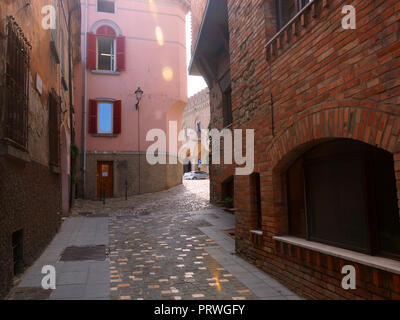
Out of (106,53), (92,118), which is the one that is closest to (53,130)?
(92,118)

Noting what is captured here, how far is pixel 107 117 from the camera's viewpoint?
58.4 feet

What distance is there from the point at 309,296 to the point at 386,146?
2241 millimetres

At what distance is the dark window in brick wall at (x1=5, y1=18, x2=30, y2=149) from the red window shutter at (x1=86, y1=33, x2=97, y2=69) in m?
13.0

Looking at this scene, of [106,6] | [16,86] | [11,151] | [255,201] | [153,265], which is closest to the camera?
[11,151]

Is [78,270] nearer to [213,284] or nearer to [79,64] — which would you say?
[213,284]

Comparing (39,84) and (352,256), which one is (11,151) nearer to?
(39,84)

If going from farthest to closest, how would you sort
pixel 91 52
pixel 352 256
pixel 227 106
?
pixel 91 52 < pixel 227 106 < pixel 352 256

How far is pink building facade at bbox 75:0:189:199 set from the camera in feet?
56.8

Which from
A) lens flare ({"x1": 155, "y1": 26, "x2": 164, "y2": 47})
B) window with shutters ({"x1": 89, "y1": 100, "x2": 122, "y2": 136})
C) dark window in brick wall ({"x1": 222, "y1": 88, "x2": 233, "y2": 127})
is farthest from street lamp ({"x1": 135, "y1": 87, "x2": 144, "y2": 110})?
dark window in brick wall ({"x1": 222, "y1": 88, "x2": 233, "y2": 127})

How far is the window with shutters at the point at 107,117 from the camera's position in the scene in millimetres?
17375

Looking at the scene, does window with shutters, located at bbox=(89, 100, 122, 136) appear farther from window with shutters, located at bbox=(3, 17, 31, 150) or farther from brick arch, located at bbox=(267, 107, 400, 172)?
brick arch, located at bbox=(267, 107, 400, 172)

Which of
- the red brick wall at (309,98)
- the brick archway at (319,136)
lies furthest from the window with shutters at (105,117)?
the brick archway at (319,136)

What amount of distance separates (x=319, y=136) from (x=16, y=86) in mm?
3893

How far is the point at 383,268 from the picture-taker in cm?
298
